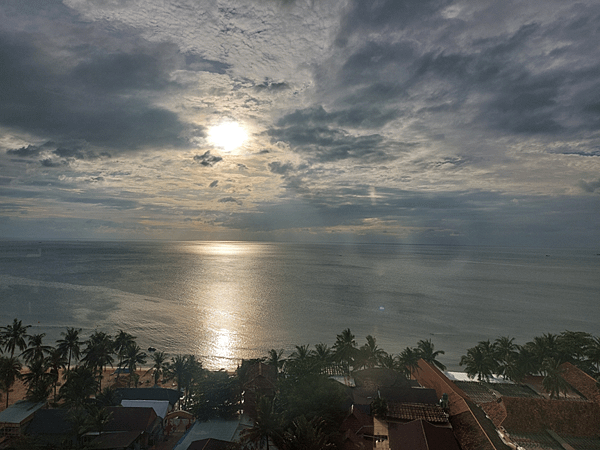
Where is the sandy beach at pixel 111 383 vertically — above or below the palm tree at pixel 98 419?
below

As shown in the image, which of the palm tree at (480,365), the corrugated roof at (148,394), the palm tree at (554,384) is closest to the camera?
the palm tree at (554,384)

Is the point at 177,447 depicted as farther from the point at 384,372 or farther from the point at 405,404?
the point at 384,372

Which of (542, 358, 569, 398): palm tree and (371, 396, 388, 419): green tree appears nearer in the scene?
(371, 396, 388, 419): green tree

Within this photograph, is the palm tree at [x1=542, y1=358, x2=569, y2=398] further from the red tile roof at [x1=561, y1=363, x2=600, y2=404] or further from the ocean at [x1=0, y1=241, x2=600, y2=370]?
the ocean at [x1=0, y1=241, x2=600, y2=370]

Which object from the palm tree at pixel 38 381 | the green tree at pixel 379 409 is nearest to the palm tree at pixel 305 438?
the green tree at pixel 379 409

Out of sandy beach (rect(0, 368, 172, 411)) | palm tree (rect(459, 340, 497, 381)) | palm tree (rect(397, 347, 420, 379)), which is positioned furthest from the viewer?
palm tree (rect(397, 347, 420, 379))

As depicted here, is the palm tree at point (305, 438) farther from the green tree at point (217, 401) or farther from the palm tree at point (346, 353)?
the palm tree at point (346, 353)

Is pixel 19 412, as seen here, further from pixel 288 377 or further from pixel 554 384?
pixel 554 384

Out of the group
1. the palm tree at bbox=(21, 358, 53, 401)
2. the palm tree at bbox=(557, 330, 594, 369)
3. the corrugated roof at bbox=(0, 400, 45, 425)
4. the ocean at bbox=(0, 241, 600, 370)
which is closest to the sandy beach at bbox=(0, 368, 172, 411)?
the palm tree at bbox=(21, 358, 53, 401)

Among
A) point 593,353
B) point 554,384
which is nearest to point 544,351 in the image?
point 593,353

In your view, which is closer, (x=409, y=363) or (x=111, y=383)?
(x=409, y=363)

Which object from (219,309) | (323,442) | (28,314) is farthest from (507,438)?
(28,314)
